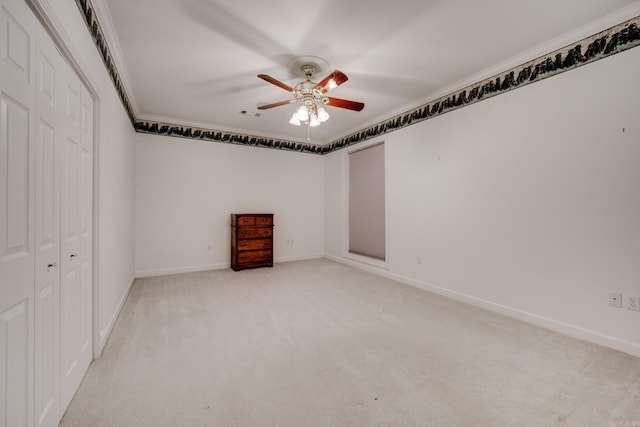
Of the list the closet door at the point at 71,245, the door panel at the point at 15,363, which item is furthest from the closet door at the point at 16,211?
the closet door at the point at 71,245

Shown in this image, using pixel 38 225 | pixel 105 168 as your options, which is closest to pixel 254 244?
pixel 105 168

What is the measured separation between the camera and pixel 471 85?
10.7ft

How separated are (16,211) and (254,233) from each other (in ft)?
13.2

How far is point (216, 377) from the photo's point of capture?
1846 millimetres

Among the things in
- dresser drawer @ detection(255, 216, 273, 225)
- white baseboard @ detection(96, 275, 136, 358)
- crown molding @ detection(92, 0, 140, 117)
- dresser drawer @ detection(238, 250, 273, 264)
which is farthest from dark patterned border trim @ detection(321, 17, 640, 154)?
white baseboard @ detection(96, 275, 136, 358)

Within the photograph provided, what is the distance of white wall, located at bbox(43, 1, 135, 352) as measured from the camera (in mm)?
1613

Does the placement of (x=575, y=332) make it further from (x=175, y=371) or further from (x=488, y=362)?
(x=175, y=371)

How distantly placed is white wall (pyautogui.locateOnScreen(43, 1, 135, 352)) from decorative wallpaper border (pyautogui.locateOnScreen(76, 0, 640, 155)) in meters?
0.17

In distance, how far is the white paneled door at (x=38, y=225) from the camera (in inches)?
40.1

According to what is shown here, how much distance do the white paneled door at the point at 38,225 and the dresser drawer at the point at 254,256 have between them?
315 centimetres

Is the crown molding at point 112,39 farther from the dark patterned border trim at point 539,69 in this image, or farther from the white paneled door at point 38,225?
the dark patterned border trim at point 539,69

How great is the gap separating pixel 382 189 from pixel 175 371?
3.93 m

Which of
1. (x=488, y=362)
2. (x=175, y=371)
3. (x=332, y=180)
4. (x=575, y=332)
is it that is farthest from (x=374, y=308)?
(x=332, y=180)

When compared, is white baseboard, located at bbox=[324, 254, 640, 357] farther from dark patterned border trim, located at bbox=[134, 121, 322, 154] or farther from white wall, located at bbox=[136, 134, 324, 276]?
dark patterned border trim, located at bbox=[134, 121, 322, 154]
